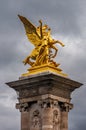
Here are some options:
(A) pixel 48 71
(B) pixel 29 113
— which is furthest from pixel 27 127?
(A) pixel 48 71

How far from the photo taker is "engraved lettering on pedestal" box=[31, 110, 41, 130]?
1266 inches

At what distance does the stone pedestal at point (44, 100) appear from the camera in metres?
31.9

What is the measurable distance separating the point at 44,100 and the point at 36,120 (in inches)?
51.6

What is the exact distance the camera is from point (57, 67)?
3344 cm

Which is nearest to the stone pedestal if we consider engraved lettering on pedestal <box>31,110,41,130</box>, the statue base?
engraved lettering on pedestal <box>31,110,41,130</box>

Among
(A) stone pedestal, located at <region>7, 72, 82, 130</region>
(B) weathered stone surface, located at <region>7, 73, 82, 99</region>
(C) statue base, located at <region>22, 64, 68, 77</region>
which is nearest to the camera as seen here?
(A) stone pedestal, located at <region>7, 72, 82, 130</region>

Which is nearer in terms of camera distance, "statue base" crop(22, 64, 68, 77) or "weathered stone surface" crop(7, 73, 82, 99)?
"weathered stone surface" crop(7, 73, 82, 99)

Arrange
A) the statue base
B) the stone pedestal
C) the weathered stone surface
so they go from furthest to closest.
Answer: the statue base < the weathered stone surface < the stone pedestal

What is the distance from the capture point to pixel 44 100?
3195 cm

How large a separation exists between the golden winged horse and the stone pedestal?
133cm

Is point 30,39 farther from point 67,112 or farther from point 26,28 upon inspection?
point 67,112

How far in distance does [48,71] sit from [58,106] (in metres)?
2.11

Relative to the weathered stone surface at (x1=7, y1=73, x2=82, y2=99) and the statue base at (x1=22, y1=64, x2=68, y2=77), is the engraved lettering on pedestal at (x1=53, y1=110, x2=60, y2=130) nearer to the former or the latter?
the weathered stone surface at (x1=7, y1=73, x2=82, y2=99)

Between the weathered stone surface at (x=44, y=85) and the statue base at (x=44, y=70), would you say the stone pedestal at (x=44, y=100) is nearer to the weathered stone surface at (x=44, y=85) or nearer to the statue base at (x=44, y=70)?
the weathered stone surface at (x=44, y=85)
